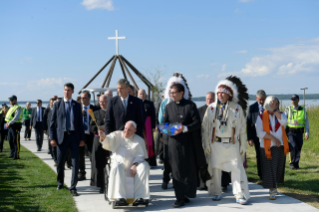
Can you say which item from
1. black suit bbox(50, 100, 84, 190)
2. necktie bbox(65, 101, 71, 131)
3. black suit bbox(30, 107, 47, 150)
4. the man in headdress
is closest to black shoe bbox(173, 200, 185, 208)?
the man in headdress

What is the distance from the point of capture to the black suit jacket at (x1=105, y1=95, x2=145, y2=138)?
6375 mm

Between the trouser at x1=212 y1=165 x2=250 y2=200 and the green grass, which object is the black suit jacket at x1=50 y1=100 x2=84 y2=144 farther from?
the trouser at x1=212 y1=165 x2=250 y2=200

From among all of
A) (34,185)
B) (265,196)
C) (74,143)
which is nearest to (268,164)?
(265,196)

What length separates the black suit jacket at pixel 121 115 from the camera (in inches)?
251

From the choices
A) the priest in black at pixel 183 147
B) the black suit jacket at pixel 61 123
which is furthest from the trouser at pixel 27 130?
the priest in black at pixel 183 147

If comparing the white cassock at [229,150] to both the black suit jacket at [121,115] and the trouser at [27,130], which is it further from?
the trouser at [27,130]

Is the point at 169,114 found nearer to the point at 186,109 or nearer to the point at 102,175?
the point at 186,109

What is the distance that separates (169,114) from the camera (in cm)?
621

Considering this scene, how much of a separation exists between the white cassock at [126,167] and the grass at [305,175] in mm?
2886

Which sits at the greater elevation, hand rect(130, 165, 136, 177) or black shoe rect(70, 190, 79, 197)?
hand rect(130, 165, 136, 177)

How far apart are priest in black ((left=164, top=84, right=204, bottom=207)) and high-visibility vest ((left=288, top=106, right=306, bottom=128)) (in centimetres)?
491

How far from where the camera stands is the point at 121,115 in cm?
636

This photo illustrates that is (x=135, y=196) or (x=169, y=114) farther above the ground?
(x=169, y=114)

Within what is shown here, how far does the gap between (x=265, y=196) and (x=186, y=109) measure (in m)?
2.27
